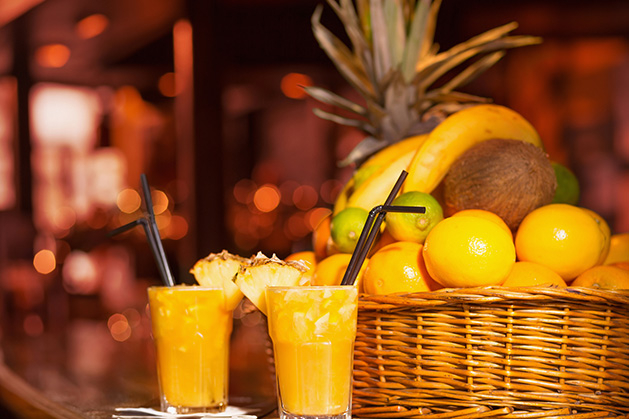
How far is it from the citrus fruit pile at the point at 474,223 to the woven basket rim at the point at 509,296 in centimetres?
5

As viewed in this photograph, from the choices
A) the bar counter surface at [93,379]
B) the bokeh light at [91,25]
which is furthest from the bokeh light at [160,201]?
the bar counter surface at [93,379]

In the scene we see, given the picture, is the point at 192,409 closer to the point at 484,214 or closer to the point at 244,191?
the point at 484,214

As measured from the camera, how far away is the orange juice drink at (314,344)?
0.81 meters

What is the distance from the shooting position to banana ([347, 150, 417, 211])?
3.84ft

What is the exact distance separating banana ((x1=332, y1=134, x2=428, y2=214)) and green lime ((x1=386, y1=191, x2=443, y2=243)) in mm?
200

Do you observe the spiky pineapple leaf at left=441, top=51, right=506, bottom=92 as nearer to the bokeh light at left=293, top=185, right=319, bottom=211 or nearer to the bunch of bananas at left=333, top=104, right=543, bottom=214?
the bunch of bananas at left=333, top=104, right=543, bottom=214

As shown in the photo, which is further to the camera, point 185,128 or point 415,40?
point 185,128

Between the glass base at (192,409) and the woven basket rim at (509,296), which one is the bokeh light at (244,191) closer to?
the glass base at (192,409)

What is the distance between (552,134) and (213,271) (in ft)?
13.3

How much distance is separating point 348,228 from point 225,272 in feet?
0.68

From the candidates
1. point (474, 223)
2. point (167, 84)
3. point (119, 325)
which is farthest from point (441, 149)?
point (167, 84)

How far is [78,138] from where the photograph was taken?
6.10 m

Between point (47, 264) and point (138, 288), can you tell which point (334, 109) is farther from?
point (47, 264)

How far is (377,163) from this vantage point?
129cm
